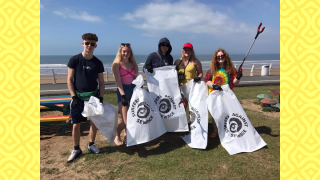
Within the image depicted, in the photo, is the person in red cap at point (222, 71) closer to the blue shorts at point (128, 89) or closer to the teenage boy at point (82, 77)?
the blue shorts at point (128, 89)

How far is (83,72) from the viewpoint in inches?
113

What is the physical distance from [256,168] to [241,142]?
0.52 meters

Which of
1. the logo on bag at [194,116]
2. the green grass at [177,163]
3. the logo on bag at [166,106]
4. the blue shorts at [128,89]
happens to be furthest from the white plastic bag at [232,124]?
the blue shorts at [128,89]

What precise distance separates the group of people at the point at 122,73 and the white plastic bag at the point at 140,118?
163 mm

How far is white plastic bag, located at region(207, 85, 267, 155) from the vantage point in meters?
3.17

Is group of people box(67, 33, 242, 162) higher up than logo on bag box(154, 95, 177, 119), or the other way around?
group of people box(67, 33, 242, 162)

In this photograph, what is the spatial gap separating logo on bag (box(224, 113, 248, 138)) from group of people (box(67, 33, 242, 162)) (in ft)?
1.68

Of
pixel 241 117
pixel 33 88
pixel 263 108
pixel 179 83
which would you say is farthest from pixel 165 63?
pixel 263 108

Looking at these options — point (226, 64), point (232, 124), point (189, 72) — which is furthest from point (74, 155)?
point (226, 64)

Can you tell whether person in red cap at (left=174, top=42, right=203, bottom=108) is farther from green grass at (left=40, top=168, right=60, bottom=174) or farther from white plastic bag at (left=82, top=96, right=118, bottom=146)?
green grass at (left=40, top=168, right=60, bottom=174)

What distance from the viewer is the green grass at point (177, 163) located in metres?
2.59

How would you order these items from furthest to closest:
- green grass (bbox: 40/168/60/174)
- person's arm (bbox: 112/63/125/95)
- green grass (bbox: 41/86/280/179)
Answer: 1. person's arm (bbox: 112/63/125/95)
2. green grass (bbox: 40/168/60/174)
3. green grass (bbox: 41/86/280/179)

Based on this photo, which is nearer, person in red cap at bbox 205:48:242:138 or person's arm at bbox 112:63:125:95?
person's arm at bbox 112:63:125:95

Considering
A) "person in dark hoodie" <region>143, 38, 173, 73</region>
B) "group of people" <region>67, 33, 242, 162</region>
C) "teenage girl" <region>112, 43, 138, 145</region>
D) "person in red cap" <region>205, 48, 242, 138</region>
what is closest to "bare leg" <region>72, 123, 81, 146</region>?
"group of people" <region>67, 33, 242, 162</region>
